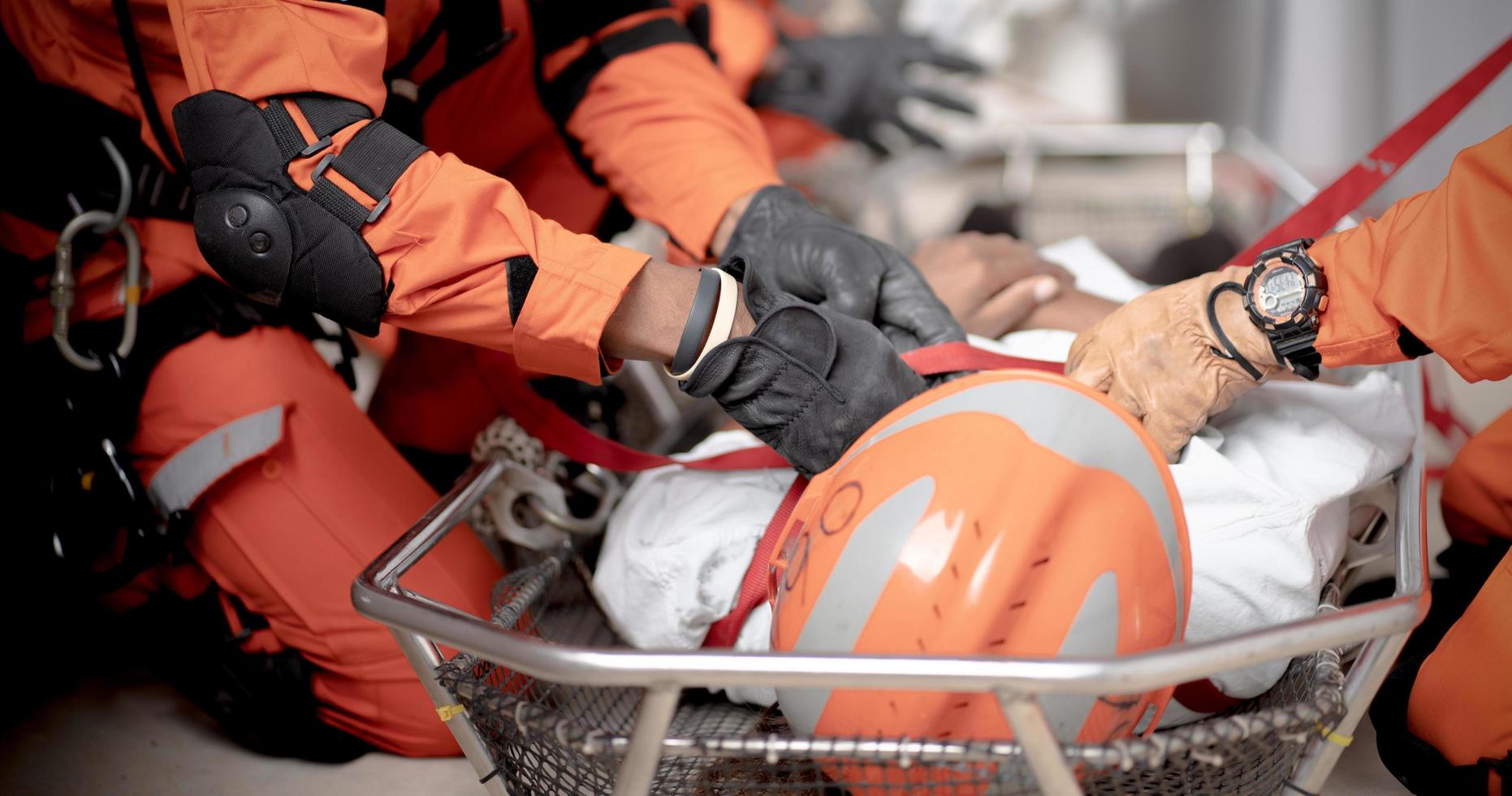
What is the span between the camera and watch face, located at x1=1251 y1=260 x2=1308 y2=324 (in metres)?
0.79

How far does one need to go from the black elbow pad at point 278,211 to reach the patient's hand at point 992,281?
2.13ft

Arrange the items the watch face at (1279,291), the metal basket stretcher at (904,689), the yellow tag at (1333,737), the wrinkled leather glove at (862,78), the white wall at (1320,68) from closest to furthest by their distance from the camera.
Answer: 1. the metal basket stretcher at (904,689)
2. the yellow tag at (1333,737)
3. the watch face at (1279,291)
4. the white wall at (1320,68)
5. the wrinkled leather glove at (862,78)

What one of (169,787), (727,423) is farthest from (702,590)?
(169,787)

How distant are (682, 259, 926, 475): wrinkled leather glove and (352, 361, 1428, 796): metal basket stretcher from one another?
0.26 meters

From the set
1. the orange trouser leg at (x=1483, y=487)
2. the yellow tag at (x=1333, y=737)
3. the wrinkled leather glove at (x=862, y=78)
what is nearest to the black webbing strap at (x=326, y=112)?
the yellow tag at (x=1333, y=737)

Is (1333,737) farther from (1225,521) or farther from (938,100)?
(938,100)

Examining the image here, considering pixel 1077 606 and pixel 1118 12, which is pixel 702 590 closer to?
pixel 1077 606

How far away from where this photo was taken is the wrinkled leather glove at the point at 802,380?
2.77 feet

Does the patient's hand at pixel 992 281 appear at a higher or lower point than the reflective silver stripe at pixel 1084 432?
lower

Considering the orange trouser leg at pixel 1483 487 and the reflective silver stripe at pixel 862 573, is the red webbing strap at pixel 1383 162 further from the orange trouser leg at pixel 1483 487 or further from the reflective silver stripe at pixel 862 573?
the reflective silver stripe at pixel 862 573

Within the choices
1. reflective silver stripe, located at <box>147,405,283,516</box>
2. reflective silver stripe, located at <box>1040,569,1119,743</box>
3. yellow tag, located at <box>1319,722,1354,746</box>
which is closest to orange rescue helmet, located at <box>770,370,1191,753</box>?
reflective silver stripe, located at <box>1040,569,1119,743</box>

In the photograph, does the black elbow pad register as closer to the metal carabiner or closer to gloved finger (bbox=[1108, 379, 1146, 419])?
the metal carabiner

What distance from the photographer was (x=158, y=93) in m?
0.97

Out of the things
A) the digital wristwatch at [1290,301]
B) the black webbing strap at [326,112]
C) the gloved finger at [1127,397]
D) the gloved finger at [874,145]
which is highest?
the black webbing strap at [326,112]
